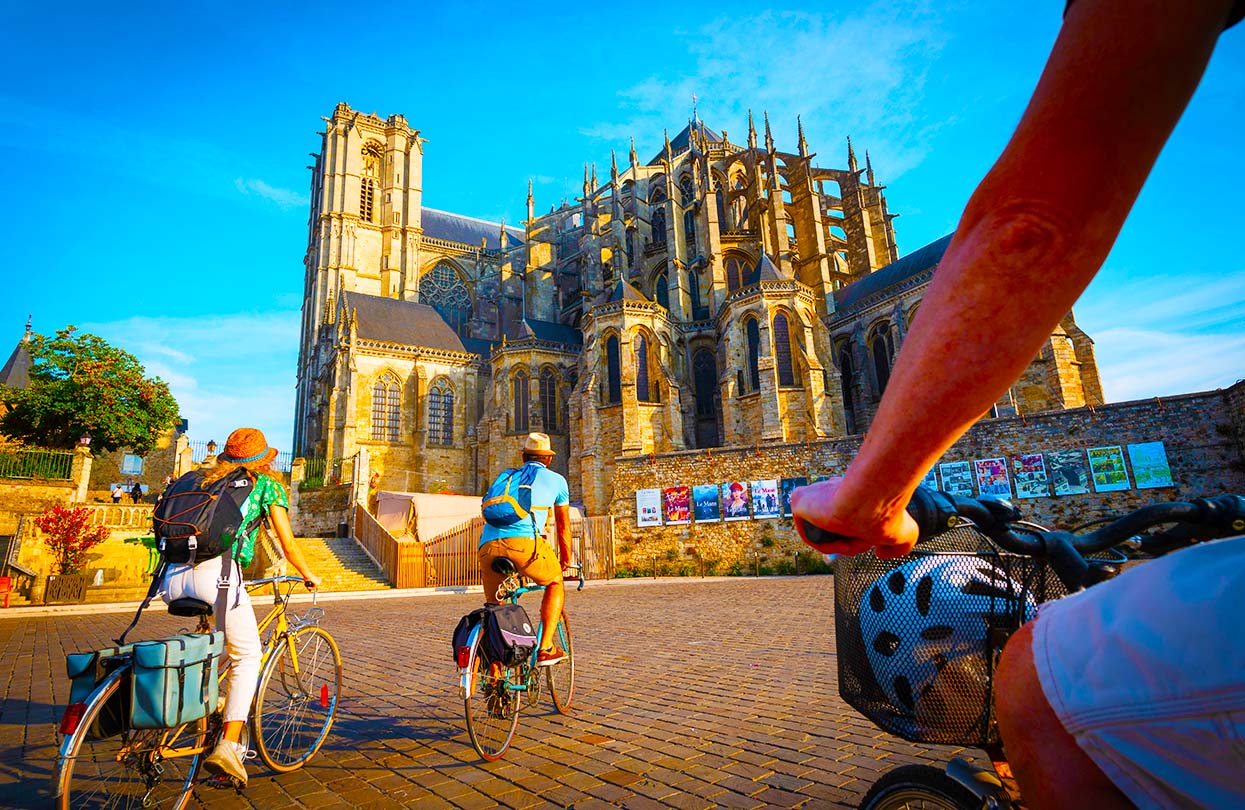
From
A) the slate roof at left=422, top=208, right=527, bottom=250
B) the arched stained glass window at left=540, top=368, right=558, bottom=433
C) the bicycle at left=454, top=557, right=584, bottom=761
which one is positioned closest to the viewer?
the bicycle at left=454, top=557, right=584, bottom=761

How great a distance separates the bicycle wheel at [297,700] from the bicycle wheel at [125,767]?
0.38 metres

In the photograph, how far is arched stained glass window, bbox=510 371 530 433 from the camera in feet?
105

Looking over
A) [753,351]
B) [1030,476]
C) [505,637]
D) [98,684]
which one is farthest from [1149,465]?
[98,684]

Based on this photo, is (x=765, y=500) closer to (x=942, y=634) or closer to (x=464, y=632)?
(x=464, y=632)

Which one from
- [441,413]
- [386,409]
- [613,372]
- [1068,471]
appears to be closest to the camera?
[1068,471]

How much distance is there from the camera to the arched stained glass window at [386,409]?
31500 mm

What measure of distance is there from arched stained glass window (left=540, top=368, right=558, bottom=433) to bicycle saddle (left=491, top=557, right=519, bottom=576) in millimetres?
28709

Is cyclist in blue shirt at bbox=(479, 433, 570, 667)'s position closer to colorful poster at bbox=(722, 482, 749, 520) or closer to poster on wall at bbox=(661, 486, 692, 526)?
colorful poster at bbox=(722, 482, 749, 520)

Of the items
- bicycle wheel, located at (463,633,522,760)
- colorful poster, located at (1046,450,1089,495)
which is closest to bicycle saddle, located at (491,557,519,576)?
bicycle wheel, located at (463,633,522,760)

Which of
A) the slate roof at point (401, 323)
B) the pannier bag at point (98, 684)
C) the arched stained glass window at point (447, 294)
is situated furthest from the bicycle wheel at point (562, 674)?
the arched stained glass window at point (447, 294)

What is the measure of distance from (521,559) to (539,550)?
0.14 m

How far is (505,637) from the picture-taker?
3.60 meters

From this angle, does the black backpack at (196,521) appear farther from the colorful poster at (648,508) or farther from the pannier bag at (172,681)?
the colorful poster at (648,508)

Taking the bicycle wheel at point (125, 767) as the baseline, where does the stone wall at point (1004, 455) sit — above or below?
above
